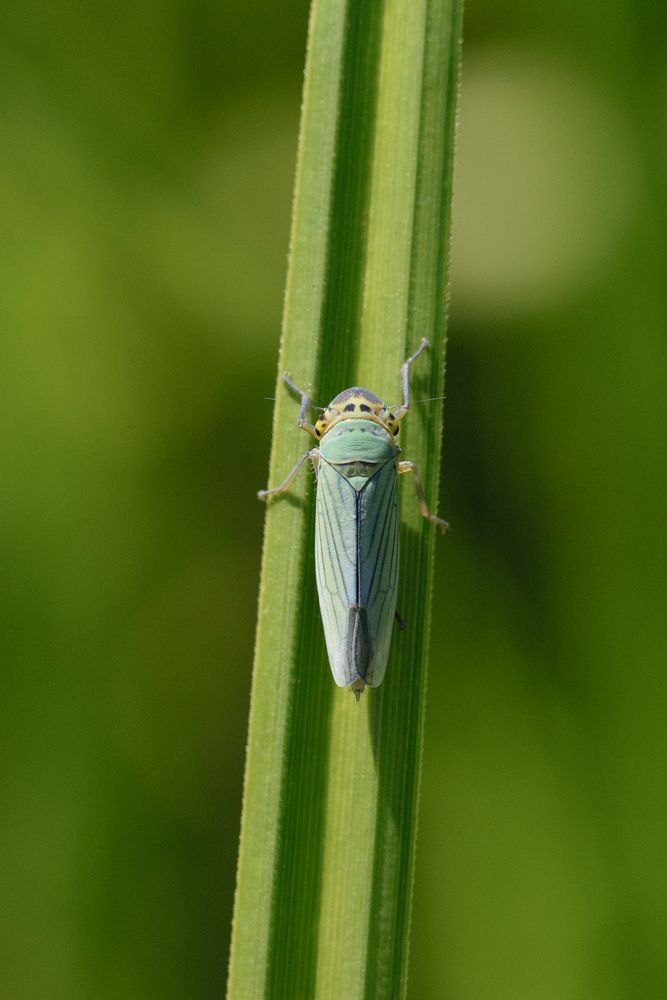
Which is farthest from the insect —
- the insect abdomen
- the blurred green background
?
the blurred green background

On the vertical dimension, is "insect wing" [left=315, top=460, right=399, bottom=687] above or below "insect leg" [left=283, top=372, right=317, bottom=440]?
below

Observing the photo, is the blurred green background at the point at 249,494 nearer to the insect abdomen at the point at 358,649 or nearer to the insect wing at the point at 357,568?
the insect wing at the point at 357,568

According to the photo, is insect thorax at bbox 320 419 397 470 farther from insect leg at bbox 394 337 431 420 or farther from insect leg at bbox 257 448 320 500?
insect leg at bbox 394 337 431 420

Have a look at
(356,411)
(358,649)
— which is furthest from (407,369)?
(358,649)

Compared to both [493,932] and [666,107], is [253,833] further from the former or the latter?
[666,107]

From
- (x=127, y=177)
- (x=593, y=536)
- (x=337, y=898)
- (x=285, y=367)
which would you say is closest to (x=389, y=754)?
(x=337, y=898)

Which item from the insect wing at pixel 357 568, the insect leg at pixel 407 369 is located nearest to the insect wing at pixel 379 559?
the insect wing at pixel 357 568

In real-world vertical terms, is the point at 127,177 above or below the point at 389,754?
above
